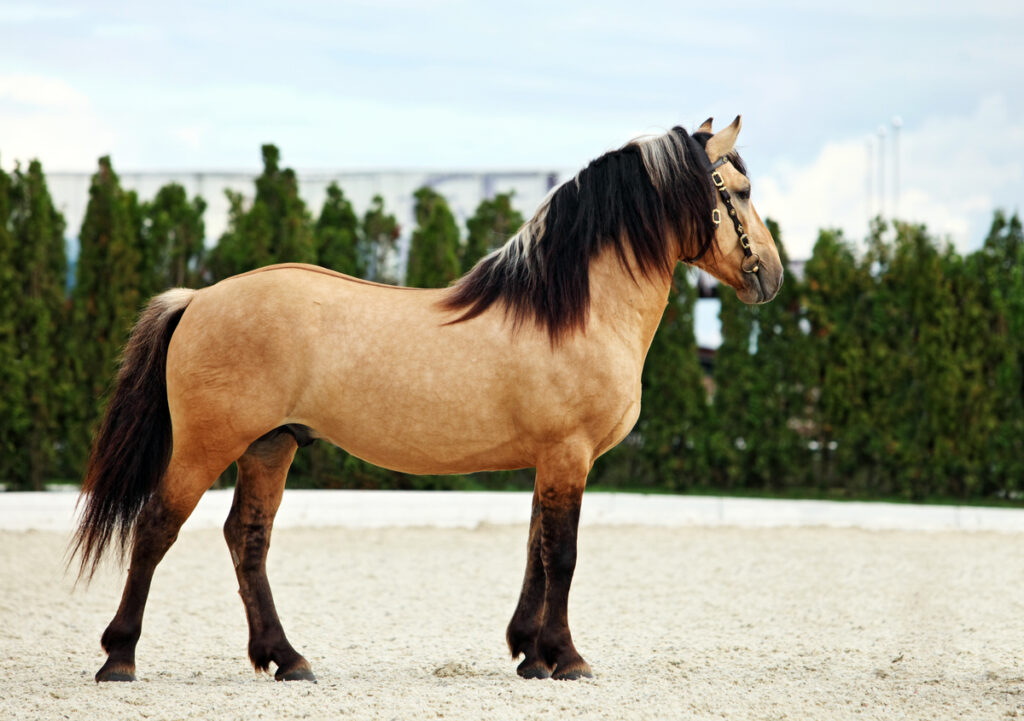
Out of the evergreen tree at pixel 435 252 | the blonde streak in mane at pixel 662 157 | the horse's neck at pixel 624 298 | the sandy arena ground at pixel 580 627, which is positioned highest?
the evergreen tree at pixel 435 252

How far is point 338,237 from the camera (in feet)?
39.6

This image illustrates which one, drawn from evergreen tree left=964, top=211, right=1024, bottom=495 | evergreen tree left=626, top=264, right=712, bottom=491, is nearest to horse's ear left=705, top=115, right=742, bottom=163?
evergreen tree left=626, top=264, right=712, bottom=491

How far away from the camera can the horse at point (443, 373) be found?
4410 mm

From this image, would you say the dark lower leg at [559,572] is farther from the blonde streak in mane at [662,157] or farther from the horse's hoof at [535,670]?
the blonde streak in mane at [662,157]

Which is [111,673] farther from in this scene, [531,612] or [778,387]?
[778,387]

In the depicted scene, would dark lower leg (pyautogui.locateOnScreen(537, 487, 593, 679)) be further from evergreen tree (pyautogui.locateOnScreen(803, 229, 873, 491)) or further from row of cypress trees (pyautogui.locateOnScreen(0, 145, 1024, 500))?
evergreen tree (pyautogui.locateOnScreen(803, 229, 873, 491))

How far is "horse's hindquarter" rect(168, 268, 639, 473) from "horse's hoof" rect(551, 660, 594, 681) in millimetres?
934

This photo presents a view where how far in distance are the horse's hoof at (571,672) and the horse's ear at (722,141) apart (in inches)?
92.3

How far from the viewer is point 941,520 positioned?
35.4 ft

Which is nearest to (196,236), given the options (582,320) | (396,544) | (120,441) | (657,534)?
(396,544)

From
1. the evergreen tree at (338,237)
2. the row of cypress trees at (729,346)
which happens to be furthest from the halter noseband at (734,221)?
the evergreen tree at (338,237)

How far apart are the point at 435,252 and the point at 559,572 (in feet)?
26.2

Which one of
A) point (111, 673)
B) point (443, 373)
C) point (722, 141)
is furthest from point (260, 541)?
point (722, 141)

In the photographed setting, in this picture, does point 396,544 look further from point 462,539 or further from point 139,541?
point 139,541
